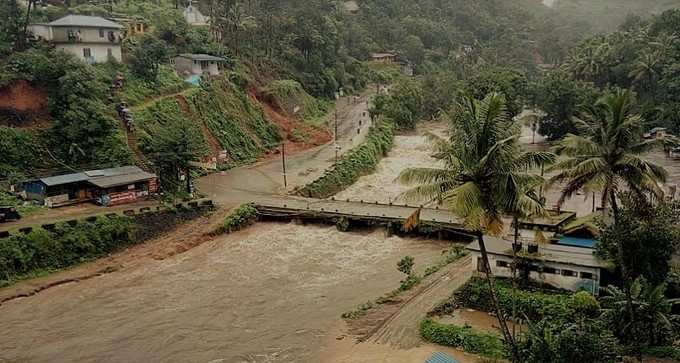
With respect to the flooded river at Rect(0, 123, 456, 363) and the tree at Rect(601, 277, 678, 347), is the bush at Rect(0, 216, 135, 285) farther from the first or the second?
the tree at Rect(601, 277, 678, 347)

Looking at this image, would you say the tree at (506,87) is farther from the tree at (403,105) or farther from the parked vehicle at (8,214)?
the parked vehicle at (8,214)

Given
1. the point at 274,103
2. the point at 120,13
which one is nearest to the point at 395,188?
the point at 274,103

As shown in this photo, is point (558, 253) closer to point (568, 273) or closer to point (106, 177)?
point (568, 273)

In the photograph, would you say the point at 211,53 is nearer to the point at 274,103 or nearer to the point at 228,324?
the point at 274,103

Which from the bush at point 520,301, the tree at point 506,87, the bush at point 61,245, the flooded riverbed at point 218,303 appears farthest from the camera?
the tree at point 506,87

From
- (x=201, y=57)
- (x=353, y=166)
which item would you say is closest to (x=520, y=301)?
(x=353, y=166)

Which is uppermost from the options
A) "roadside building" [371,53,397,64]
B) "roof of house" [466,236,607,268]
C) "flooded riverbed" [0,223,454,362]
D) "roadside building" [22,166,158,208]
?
"roadside building" [371,53,397,64]

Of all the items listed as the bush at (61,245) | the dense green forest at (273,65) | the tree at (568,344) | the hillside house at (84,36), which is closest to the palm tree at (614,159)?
the dense green forest at (273,65)

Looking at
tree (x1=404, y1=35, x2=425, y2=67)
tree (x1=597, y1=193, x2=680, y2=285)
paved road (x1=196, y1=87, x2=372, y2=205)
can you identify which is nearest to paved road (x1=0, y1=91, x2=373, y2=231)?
paved road (x1=196, y1=87, x2=372, y2=205)
